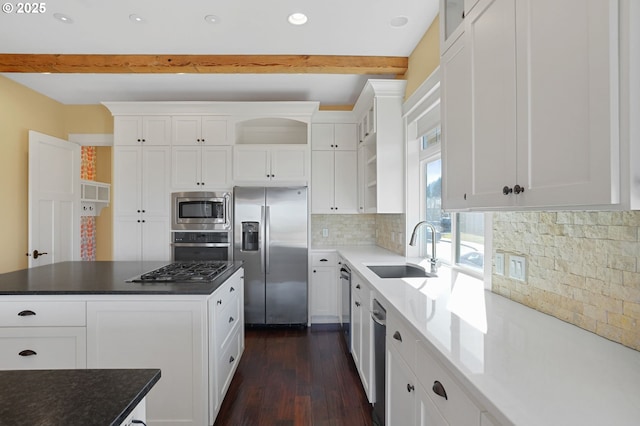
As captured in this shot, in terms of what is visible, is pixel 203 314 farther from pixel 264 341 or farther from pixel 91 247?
pixel 91 247

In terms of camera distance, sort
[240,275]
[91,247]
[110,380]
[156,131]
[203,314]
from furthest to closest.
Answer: [91,247] → [156,131] → [240,275] → [203,314] → [110,380]

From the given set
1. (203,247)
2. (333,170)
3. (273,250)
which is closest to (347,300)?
(273,250)

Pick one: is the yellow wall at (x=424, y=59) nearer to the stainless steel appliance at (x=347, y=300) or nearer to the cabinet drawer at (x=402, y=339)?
the stainless steel appliance at (x=347, y=300)

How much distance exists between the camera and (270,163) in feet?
12.7

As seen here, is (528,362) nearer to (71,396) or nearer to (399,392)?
(399,392)

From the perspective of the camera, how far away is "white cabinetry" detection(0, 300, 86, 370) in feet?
5.96

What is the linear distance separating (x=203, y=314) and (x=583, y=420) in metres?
1.70

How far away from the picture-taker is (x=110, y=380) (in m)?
0.80

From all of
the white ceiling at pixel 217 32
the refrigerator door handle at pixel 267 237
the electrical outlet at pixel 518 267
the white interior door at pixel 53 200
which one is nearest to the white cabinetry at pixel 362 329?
the electrical outlet at pixel 518 267

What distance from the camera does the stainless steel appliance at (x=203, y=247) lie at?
A: 3785 mm

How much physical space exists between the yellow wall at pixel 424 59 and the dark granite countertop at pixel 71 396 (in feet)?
8.42

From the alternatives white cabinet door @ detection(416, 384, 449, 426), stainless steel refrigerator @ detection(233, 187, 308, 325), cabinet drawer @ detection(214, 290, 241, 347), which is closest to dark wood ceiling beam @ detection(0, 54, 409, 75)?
stainless steel refrigerator @ detection(233, 187, 308, 325)

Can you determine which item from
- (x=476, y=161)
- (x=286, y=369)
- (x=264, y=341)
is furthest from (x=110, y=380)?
(x=264, y=341)

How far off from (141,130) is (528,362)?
4.22 metres
